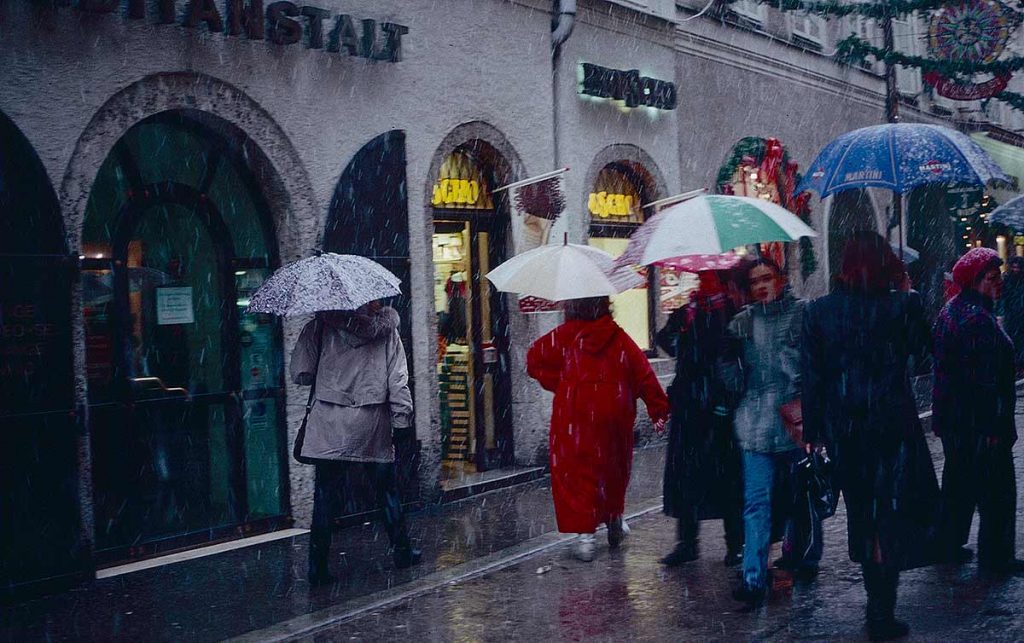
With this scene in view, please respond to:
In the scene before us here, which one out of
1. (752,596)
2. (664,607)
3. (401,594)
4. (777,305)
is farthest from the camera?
(401,594)

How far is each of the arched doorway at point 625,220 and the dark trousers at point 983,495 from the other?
668 cm

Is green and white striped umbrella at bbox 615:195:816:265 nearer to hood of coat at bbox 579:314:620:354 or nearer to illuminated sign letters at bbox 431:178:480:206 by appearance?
hood of coat at bbox 579:314:620:354

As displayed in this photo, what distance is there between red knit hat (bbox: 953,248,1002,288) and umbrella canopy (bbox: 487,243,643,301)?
6.45 feet

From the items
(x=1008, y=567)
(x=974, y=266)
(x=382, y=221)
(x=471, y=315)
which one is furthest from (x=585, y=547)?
(x=471, y=315)

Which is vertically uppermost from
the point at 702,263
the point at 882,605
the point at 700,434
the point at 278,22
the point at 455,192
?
the point at 278,22

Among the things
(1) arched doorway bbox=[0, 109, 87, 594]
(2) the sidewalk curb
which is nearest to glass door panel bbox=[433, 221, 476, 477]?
(2) the sidewalk curb

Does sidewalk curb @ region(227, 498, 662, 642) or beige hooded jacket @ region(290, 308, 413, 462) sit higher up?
beige hooded jacket @ region(290, 308, 413, 462)

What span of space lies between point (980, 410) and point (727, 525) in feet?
5.25

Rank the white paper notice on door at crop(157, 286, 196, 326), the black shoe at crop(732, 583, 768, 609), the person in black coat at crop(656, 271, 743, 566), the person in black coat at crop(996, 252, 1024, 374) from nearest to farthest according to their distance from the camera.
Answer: the black shoe at crop(732, 583, 768, 609) → the person in black coat at crop(656, 271, 743, 566) → the white paper notice on door at crop(157, 286, 196, 326) → the person in black coat at crop(996, 252, 1024, 374)

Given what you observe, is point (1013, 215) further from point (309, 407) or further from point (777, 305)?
point (309, 407)

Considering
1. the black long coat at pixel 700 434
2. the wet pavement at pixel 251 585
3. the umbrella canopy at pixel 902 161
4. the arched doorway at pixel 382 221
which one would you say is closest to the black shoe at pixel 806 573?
the black long coat at pixel 700 434

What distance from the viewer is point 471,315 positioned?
37.3ft

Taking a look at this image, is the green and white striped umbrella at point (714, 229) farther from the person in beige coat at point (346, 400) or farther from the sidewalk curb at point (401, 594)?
the sidewalk curb at point (401, 594)

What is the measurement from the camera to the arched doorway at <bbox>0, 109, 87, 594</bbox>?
7.14m
